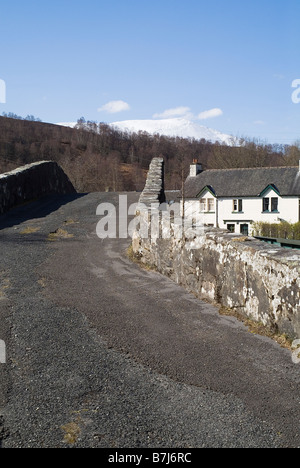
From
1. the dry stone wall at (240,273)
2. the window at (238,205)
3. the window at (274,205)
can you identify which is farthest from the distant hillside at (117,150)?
the dry stone wall at (240,273)

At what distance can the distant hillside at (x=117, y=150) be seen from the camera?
6838 centimetres

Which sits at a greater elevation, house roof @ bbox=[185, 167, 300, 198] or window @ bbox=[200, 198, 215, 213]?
house roof @ bbox=[185, 167, 300, 198]

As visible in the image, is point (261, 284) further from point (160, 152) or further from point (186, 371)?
point (160, 152)

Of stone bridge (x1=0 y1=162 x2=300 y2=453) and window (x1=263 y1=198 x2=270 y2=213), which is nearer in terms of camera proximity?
stone bridge (x1=0 y1=162 x2=300 y2=453)

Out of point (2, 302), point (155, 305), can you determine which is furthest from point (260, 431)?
point (2, 302)

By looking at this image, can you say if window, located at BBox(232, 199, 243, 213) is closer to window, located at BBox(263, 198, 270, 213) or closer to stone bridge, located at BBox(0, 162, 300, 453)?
window, located at BBox(263, 198, 270, 213)

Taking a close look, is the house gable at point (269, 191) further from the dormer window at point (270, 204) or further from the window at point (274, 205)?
the window at point (274, 205)

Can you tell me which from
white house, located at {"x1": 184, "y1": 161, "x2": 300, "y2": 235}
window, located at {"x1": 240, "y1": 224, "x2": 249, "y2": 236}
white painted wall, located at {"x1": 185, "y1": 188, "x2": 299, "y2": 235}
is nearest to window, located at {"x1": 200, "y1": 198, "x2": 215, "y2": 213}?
white house, located at {"x1": 184, "y1": 161, "x2": 300, "y2": 235}

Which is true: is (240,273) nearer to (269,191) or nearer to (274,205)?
(269,191)

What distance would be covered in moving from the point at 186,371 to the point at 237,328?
4.41 feet

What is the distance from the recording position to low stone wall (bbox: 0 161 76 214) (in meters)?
15.1

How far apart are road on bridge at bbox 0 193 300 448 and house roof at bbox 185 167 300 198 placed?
136 feet

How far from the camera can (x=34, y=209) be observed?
51.1 ft

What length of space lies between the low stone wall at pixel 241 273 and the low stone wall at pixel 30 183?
8734mm
